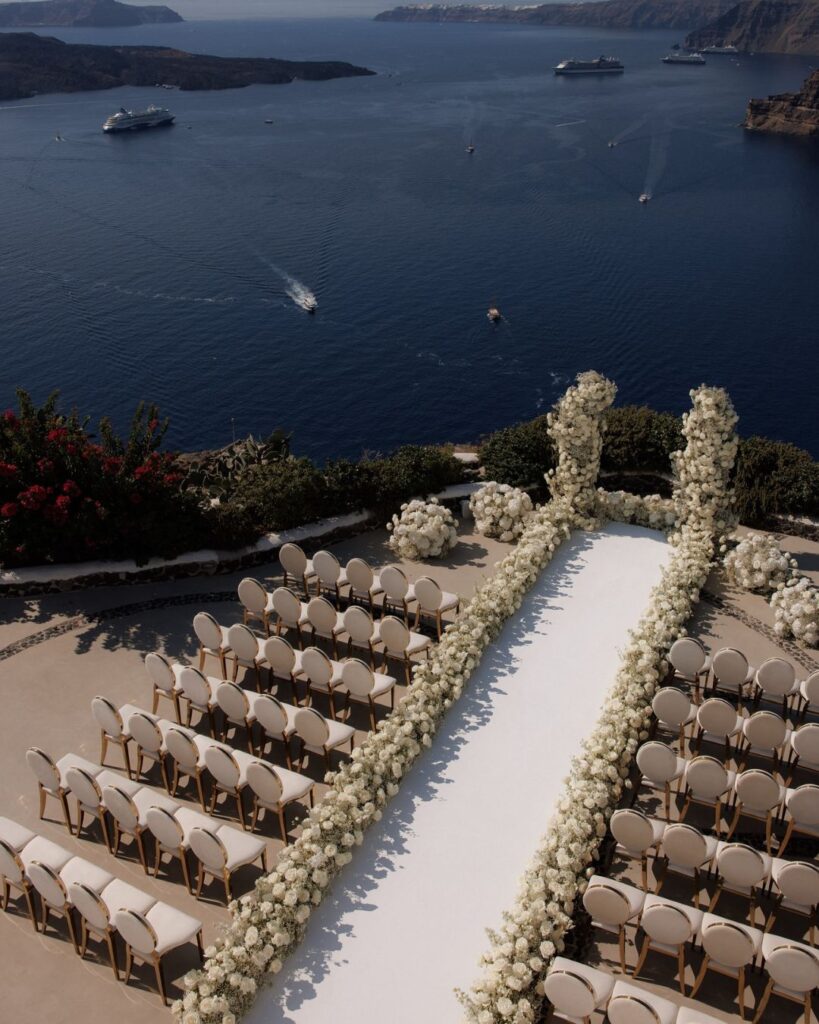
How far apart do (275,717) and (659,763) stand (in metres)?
4.21

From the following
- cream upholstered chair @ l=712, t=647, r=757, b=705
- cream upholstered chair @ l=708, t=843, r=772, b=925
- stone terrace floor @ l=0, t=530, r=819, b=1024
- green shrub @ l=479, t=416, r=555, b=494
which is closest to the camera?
cream upholstered chair @ l=708, t=843, r=772, b=925

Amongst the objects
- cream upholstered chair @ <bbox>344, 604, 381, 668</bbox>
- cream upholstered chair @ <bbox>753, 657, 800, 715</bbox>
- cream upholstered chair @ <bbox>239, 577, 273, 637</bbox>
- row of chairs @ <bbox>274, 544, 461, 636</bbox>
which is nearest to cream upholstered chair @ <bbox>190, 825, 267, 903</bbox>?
cream upholstered chair @ <bbox>344, 604, 381, 668</bbox>

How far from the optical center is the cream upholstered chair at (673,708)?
1025 centimetres

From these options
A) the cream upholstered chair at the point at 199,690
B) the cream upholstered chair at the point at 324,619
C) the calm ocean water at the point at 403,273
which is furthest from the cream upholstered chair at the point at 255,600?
the calm ocean water at the point at 403,273

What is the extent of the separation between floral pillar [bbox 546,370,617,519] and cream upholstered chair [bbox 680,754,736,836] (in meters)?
6.71

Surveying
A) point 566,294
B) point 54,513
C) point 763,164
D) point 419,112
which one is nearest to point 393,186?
point 566,294

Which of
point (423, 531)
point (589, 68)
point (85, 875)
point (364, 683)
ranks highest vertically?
point (589, 68)

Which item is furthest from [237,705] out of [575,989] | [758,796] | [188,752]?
[758,796]

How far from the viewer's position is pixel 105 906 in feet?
26.1

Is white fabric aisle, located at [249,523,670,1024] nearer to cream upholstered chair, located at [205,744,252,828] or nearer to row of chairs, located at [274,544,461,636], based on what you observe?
row of chairs, located at [274,544,461,636]

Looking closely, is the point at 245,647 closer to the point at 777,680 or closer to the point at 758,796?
the point at 758,796

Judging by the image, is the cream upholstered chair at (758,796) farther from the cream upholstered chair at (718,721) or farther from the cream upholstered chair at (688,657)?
the cream upholstered chair at (688,657)

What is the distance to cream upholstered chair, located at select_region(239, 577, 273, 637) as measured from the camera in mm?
12586

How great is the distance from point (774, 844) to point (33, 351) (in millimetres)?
43292
